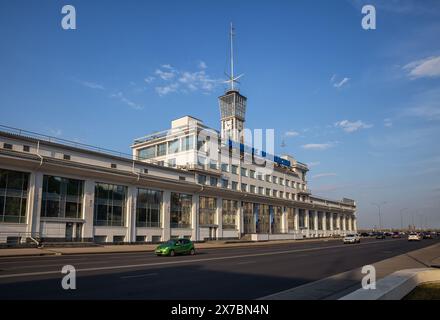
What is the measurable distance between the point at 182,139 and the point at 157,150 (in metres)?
7.34

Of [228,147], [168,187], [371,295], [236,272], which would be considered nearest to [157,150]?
[228,147]

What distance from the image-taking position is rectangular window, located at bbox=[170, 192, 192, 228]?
176 feet

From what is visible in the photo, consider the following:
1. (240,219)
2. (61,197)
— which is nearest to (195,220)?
(240,219)

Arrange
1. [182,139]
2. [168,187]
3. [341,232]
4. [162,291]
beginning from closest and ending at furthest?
[162,291], [168,187], [182,139], [341,232]

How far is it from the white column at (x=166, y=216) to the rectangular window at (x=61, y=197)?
1286cm

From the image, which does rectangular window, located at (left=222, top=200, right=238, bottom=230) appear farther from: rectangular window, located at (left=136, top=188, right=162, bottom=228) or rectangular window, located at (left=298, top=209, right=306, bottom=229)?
rectangular window, located at (left=298, top=209, right=306, bottom=229)

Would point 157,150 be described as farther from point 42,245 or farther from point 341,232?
point 341,232

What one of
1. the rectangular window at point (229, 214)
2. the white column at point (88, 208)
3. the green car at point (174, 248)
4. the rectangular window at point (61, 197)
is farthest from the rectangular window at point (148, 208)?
the green car at point (174, 248)

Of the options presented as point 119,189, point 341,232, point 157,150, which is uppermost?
point 157,150

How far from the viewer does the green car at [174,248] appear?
1146 inches

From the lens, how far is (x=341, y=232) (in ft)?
374

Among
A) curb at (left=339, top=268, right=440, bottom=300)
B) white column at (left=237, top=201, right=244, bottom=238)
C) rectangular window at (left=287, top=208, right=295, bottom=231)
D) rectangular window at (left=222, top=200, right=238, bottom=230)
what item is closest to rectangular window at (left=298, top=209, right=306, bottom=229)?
rectangular window at (left=287, top=208, right=295, bottom=231)

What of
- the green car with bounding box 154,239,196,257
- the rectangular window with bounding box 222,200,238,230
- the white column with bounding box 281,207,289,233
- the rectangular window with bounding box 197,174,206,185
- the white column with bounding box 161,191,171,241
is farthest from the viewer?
the white column with bounding box 281,207,289,233

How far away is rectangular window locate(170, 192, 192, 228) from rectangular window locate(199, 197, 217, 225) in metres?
2.70
